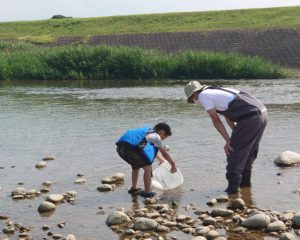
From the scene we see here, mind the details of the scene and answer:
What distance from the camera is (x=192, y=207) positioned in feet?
25.5

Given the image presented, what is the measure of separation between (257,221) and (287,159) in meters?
3.52

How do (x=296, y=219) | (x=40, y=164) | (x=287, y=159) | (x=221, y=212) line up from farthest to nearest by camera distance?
(x=40, y=164) → (x=287, y=159) → (x=221, y=212) → (x=296, y=219)

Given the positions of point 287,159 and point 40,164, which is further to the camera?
point 40,164

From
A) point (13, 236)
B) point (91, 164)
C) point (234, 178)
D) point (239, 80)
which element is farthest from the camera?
point (239, 80)

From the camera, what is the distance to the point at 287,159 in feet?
32.9

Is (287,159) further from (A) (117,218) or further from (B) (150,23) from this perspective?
(B) (150,23)

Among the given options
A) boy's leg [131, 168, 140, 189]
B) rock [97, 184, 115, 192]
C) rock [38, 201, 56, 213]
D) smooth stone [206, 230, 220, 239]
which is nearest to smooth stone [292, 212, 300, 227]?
smooth stone [206, 230, 220, 239]

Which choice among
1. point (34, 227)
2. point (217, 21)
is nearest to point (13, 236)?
point (34, 227)

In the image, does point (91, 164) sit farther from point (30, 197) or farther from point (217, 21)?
point (217, 21)

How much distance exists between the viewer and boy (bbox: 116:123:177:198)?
8.28m

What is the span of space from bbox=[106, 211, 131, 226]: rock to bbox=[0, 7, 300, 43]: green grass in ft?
137

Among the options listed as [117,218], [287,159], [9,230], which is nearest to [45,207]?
[9,230]

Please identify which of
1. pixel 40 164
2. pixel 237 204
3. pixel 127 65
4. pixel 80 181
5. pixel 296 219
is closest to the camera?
pixel 296 219

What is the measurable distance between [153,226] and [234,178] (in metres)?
1.89
